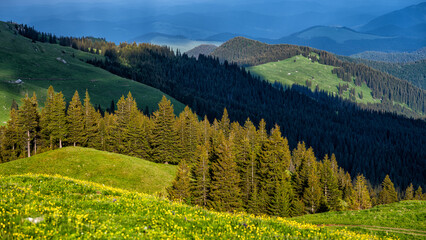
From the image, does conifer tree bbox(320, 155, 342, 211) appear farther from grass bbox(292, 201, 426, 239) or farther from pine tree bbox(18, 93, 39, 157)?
pine tree bbox(18, 93, 39, 157)

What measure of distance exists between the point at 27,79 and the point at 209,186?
194 metres

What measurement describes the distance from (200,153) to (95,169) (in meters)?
21.9

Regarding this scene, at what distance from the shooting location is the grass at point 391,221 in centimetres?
2382

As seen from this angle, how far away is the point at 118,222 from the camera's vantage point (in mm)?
12109

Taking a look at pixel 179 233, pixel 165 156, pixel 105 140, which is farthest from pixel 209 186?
pixel 105 140

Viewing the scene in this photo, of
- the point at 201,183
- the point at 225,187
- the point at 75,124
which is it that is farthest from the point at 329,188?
the point at 75,124

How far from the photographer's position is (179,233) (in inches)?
455

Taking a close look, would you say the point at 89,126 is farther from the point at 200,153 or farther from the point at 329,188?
the point at 329,188

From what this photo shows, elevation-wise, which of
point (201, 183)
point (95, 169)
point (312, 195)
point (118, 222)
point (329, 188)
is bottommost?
Answer: point (329, 188)

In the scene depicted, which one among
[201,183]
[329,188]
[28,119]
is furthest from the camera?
[28,119]

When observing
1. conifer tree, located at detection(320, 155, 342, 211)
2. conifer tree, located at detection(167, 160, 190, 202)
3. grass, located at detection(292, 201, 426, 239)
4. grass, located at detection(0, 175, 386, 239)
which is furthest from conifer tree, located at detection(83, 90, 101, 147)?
grass, located at detection(0, 175, 386, 239)

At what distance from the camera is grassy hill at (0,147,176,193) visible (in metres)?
52.6

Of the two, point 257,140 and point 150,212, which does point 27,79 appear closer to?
point 257,140

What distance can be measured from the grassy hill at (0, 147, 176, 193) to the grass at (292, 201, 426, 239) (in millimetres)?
34555
